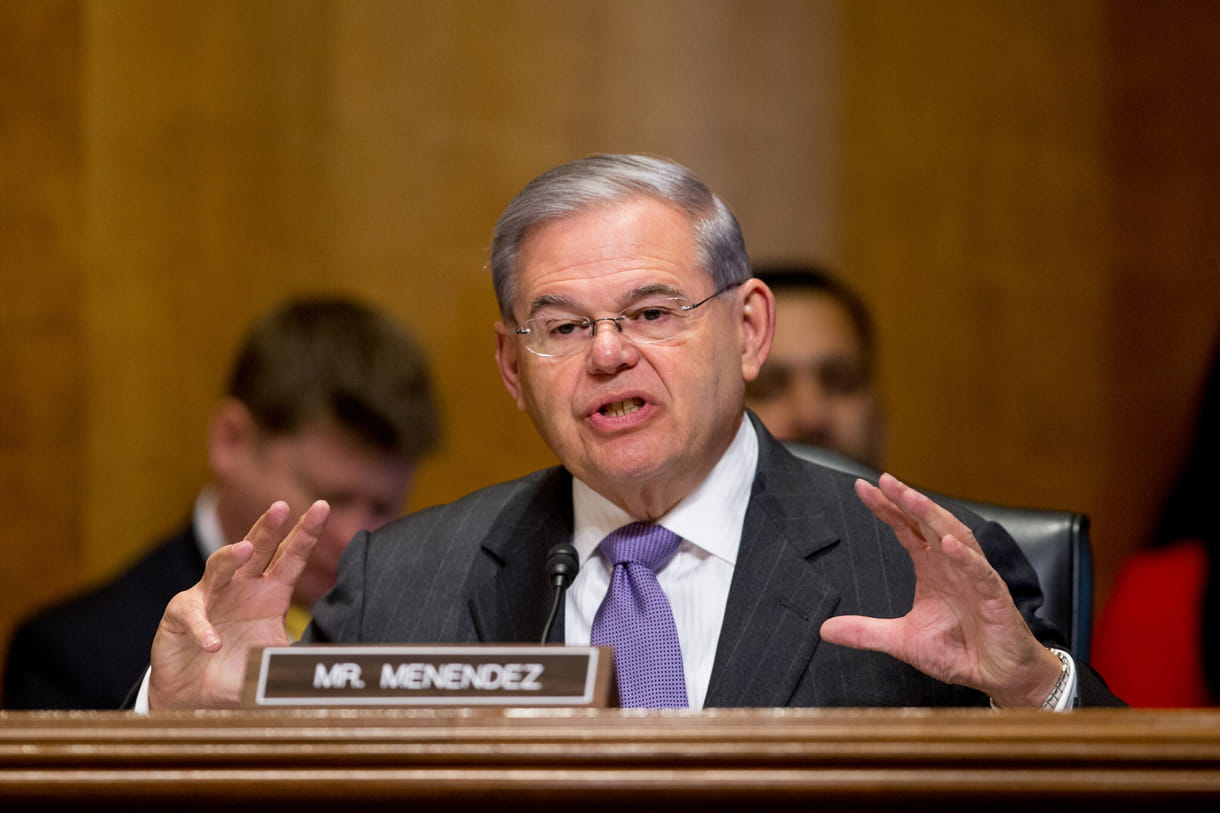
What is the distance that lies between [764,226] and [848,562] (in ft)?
7.85

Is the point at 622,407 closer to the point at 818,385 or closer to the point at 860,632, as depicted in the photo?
the point at 860,632

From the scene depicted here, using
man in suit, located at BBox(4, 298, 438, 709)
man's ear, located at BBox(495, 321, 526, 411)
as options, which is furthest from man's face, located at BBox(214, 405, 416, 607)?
man's ear, located at BBox(495, 321, 526, 411)

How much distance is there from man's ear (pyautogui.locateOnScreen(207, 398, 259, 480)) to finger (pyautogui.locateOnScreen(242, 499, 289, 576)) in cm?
148

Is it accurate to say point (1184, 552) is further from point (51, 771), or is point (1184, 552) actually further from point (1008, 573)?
point (51, 771)

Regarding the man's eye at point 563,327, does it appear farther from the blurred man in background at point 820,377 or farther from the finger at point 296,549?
the blurred man in background at point 820,377

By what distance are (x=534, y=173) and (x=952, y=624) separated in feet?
8.62

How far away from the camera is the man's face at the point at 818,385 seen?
9.76 feet

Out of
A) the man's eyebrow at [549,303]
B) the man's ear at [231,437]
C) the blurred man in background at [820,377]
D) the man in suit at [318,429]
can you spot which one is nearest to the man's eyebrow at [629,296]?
the man's eyebrow at [549,303]

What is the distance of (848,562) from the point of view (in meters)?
1.86

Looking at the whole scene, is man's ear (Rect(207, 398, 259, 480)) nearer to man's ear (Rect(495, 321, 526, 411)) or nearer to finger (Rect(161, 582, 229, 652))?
man's ear (Rect(495, 321, 526, 411))

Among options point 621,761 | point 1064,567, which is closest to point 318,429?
point 1064,567

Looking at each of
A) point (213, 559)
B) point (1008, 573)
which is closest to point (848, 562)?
point (1008, 573)

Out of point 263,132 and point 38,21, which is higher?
point 38,21

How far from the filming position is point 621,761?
1089mm
